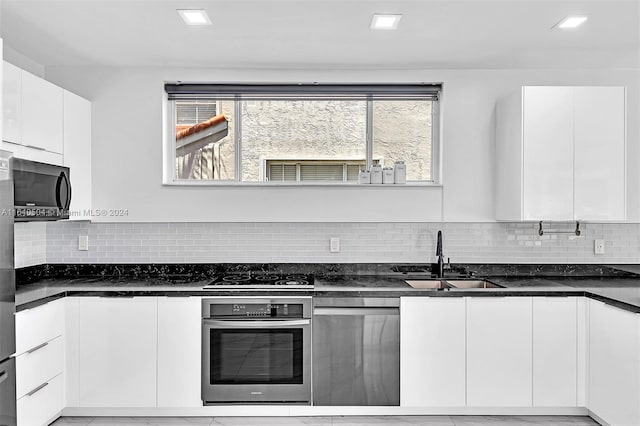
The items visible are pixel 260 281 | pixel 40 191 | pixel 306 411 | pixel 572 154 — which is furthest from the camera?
pixel 260 281

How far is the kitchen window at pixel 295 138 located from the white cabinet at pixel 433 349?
3.74ft

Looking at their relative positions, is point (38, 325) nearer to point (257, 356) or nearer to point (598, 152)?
point (257, 356)

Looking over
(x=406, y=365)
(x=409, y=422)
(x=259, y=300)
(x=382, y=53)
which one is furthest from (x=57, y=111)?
(x=409, y=422)

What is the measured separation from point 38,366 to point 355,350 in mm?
1884

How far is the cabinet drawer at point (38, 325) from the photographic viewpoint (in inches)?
108

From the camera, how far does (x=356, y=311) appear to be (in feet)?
10.7

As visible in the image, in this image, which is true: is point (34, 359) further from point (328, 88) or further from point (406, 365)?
point (328, 88)

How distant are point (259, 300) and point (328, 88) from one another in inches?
67.1

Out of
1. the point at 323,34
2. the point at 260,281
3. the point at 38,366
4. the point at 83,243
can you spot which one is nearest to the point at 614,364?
the point at 260,281

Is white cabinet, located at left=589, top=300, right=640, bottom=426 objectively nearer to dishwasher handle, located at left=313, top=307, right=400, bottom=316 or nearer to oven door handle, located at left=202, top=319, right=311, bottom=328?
dishwasher handle, located at left=313, top=307, right=400, bottom=316

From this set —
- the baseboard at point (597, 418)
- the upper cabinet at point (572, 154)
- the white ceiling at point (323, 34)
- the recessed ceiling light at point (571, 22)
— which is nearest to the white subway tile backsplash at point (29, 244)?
the white ceiling at point (323, 34)

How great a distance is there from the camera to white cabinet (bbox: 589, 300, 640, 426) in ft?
9.11

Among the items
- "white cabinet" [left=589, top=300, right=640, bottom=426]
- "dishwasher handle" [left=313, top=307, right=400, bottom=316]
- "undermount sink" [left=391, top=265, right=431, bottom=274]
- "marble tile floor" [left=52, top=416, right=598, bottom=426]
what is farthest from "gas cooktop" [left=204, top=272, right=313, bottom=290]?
"white cabinet" [left=589, top=300, right=640, bottom=426]

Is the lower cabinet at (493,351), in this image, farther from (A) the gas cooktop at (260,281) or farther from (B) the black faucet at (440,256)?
(A) the gas cooktop at (260,281)
